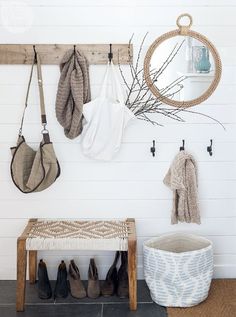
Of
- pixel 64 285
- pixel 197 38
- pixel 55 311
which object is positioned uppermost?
pixel 197 38

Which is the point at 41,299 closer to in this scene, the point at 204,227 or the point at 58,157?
the point at 58,157

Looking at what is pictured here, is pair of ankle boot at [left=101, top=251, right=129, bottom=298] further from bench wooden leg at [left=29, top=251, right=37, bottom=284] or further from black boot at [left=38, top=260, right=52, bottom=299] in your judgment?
bench wooden leg at [left=29, top=251, right=37, bottom=284]

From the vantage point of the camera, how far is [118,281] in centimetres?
263

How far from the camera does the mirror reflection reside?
2596mm

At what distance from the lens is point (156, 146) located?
2699mm

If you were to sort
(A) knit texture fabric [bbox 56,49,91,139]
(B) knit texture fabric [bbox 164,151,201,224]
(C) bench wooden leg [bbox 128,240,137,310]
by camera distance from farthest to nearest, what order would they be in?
(B) knit texture fabric [bbox 164,151,201,224] → (A) knit texture fabric [bbox 56,49,91,139] → (C) bench wooden leg [bbox 128,240,137,310]

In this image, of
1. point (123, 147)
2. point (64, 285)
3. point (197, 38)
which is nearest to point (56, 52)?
point (123, 147)

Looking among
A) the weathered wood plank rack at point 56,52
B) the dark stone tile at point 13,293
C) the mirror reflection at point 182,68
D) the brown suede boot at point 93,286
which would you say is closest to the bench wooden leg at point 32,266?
the dark stone tile at point 13,293

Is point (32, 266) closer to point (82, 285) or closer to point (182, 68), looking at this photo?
point (82, 285)

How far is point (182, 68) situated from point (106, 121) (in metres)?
0.57

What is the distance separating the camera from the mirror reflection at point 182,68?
2.60 metres

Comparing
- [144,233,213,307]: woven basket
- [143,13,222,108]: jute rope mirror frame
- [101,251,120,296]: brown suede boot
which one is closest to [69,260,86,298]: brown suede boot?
[101,251,120,296]: brown suede boot

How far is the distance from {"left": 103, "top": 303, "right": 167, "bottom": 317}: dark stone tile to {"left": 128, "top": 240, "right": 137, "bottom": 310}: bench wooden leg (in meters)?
0.04

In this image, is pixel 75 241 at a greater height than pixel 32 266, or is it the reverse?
pixel 75 241
